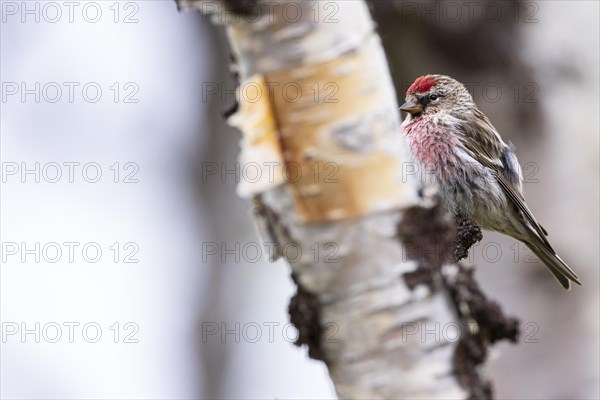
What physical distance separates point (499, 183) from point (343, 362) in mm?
2519

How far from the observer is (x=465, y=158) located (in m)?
4.64

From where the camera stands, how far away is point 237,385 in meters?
8.37

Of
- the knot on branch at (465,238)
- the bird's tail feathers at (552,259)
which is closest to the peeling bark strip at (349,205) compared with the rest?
the knot on branch at (465,238)

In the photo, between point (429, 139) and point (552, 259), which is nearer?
point (552, 259)

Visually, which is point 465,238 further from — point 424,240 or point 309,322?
point 309,322

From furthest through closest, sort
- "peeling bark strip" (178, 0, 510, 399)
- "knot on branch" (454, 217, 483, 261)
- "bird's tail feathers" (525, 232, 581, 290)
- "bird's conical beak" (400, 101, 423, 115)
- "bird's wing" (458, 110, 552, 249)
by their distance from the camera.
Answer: "bird's wing" (458, 110, 552, 249) < "bird's conical beak" (400, 101, 423, 115) < "bird's tail feathers" (525, 232, 581, 290) < "knot on branch" (454, 217, 483, 261) < "peeling bark strip" (178, 0, 510, 399)

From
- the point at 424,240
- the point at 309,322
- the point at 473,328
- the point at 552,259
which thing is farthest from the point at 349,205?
the point at 552,259

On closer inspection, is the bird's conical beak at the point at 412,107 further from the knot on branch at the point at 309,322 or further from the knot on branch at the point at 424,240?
the knot on branch at the point at 309,322

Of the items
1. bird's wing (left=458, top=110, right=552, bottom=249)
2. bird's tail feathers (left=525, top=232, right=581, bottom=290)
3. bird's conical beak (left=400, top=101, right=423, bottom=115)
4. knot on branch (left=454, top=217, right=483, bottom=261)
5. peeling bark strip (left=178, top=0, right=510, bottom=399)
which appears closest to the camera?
peeling bark strip (left=178, top=0, right=510, bottom=399)

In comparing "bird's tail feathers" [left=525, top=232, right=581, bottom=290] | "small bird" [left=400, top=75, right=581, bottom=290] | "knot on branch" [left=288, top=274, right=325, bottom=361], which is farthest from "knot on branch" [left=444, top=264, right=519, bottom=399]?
"small bird" [left=400, top=75, right=581, bottom=290]

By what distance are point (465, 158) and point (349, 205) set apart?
243cm

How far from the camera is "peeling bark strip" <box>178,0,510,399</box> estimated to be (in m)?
2.30

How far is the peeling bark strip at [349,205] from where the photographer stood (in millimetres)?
2299

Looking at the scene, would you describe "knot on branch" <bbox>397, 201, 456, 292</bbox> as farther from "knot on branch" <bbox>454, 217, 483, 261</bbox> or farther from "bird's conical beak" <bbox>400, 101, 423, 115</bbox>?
"bird's conical beak" <bbox>400, 101, 423, 115</bbox>
